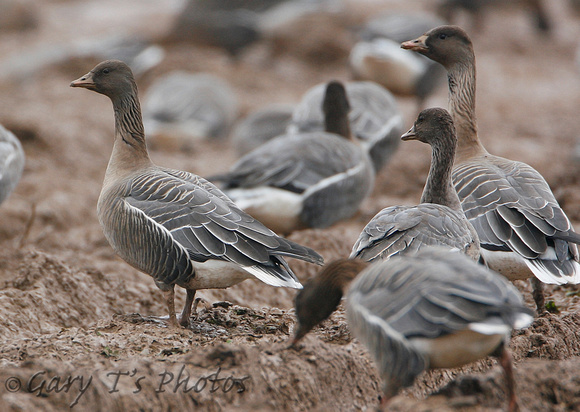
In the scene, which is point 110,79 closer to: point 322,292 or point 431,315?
point 322,292

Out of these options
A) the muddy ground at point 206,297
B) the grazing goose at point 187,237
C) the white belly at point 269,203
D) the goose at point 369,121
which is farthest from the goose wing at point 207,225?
the goose at point 369,121

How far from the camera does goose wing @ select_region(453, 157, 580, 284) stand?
5.66m

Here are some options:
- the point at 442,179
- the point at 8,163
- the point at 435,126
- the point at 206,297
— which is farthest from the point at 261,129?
the point at 442,179

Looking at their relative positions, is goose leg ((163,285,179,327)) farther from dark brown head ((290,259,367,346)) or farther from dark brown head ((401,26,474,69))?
dark brown head ((401,26,474,69))

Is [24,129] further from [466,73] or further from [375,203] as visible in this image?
[466,73]

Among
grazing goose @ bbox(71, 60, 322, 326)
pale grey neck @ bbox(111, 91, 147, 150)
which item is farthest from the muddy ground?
pale grey neck @ bbox(111, 91, 147, 150)

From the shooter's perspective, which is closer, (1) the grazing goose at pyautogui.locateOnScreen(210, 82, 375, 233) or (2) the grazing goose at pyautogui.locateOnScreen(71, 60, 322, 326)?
(2) the grazing goose at pyautogui.locateOnScreen(71, 60, 322, 326)

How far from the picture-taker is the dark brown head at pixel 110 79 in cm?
637

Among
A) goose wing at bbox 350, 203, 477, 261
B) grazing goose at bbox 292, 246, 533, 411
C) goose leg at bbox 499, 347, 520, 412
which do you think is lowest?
goose leg at bbox 499, 347, 520, 412

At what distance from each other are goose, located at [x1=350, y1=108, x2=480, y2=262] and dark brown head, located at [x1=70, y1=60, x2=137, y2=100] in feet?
8.37

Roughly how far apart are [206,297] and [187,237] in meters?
1.61

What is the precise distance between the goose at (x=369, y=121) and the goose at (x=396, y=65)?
2637 mm

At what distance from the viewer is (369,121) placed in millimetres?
10633

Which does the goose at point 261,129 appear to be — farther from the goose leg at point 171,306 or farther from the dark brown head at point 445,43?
the goose leg at point 171,306
